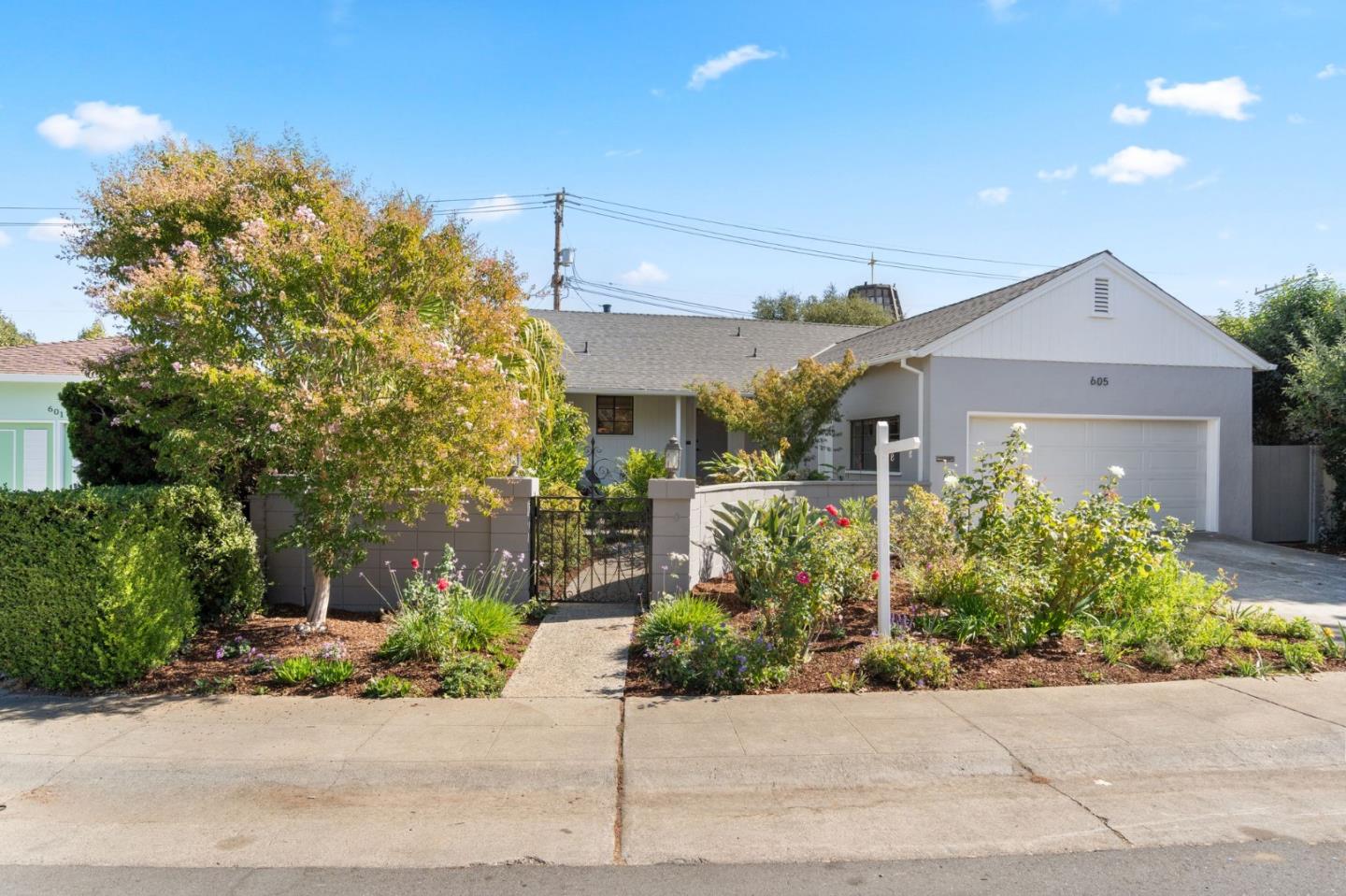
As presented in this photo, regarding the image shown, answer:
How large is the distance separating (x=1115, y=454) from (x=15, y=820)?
14.8 m

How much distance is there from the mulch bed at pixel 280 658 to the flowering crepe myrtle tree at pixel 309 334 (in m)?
0.41

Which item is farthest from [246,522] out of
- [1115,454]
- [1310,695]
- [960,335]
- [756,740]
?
[1115,454]

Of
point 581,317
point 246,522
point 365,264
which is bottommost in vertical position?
point 246,522

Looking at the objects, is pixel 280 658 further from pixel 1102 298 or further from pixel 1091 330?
pixel 1102 298

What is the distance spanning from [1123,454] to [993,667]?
910cm

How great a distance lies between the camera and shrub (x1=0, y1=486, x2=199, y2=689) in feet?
20.1

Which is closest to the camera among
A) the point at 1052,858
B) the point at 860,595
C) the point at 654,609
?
the point at 1052,858

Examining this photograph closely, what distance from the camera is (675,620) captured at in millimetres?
7227

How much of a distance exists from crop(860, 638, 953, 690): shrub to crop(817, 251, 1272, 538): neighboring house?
282 inches

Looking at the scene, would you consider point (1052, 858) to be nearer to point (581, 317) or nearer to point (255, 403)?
point (255, 403)

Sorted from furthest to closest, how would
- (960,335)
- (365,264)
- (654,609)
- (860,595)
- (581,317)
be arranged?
(581,317) → (960,335) → (860,595) → (654,609) → (365,264)

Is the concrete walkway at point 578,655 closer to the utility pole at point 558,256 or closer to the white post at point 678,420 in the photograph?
the white post at point 678,420

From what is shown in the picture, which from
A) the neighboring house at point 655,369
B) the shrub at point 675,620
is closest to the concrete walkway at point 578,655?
the shrub at point 675,620

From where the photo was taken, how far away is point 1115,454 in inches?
554
